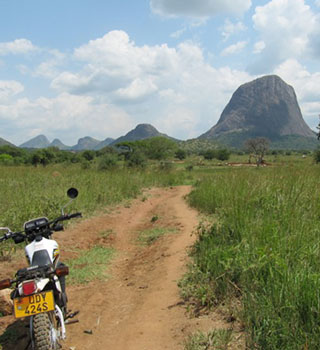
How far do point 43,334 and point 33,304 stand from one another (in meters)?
0.27

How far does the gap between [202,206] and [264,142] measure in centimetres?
5160

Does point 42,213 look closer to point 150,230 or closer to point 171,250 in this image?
point 150,230

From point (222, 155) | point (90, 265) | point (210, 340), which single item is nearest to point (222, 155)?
point (222, 155)

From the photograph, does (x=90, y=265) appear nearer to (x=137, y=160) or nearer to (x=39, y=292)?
Answer: (x=39, y=292)

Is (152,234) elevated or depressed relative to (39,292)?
depressed

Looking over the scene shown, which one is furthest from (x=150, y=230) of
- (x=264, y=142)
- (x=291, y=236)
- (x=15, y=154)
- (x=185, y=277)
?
(x=15, y=154)

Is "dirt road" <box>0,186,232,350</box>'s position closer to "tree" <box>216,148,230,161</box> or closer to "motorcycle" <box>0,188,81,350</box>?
"motorcycle" <box>0,188,81,350</box>

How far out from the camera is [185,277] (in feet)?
14.2

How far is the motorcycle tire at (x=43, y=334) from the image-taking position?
2.62 m

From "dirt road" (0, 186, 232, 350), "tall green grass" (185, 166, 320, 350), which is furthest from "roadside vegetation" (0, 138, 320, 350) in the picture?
"dirt road" (0, 186, 232, 350)

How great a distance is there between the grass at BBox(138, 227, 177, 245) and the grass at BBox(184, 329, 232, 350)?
428 cm

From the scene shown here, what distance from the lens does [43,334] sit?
2.63m

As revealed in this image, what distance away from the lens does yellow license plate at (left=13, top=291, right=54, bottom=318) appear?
2600mm

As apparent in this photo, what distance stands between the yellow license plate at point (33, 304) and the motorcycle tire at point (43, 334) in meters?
0.08
